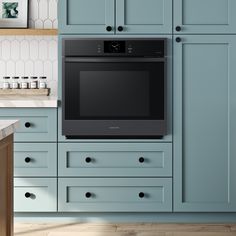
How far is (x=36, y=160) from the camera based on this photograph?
12.6ft

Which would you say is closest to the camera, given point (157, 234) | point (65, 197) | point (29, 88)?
point (157, 234)

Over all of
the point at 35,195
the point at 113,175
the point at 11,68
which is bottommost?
the point at 35,195

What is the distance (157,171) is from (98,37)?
101 centimetres

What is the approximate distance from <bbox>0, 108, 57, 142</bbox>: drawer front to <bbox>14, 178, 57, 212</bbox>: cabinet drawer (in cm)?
29

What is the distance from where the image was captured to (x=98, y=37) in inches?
150

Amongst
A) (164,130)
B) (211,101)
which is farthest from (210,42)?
(164,130)

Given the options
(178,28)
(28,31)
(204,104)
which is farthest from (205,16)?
(28,31)

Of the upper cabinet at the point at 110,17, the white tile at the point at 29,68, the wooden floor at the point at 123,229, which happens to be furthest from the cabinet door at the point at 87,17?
the wooden floor at the point at 123,229

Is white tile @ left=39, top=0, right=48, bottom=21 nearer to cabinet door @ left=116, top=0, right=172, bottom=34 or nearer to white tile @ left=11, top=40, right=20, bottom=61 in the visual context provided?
white tile @ left=11, top=40, right=20, bottom=61

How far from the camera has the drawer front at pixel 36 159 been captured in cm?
383

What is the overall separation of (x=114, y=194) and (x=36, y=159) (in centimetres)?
59

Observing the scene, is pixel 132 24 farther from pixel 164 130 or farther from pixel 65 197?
pixel 65 197

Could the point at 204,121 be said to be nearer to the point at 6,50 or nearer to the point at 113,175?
the point at 113,175

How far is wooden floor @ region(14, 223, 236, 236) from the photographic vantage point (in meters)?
3.65
